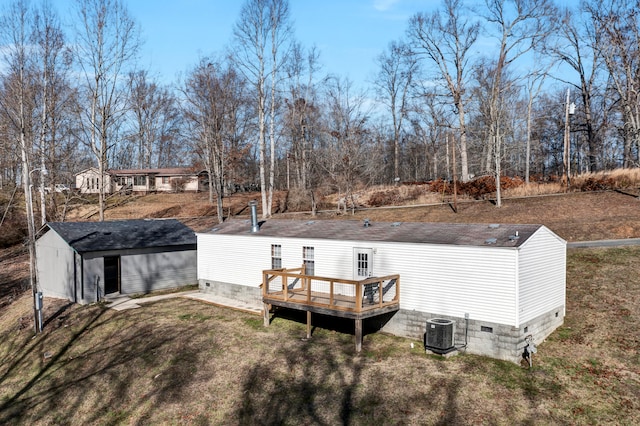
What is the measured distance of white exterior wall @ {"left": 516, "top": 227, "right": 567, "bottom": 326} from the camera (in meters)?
13.5

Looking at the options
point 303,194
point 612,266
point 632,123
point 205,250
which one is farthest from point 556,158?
point 205,250

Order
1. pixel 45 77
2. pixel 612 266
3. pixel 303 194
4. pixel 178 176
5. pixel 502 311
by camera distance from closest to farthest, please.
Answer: pixel 502 311, pixel 612 266, pixel 45 77, pixel 303 194, pixel 178 176

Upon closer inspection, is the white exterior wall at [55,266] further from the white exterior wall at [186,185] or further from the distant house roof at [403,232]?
the white exterior wall at [186,185]

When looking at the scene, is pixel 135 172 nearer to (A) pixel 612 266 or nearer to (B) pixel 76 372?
(B) pixel 76 372


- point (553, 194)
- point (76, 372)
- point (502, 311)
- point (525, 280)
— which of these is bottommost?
point (76, 372)

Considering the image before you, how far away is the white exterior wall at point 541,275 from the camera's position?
13.5 metres

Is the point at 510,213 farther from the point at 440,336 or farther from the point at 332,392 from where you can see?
the point at 332,392

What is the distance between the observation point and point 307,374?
13.5m

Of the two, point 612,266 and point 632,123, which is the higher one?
point 632,123

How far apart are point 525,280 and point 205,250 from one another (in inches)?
568

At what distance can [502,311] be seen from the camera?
1334cm

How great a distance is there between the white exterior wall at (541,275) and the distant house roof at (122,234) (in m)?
16.8

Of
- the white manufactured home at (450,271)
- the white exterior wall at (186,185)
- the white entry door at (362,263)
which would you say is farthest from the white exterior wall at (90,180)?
the white entry door at (362,263)

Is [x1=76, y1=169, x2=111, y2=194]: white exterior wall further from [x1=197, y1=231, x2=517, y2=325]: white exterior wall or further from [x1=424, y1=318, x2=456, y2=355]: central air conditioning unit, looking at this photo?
[x1=424, y1=318, x2=456, y2=355]: central air conditioning unit
